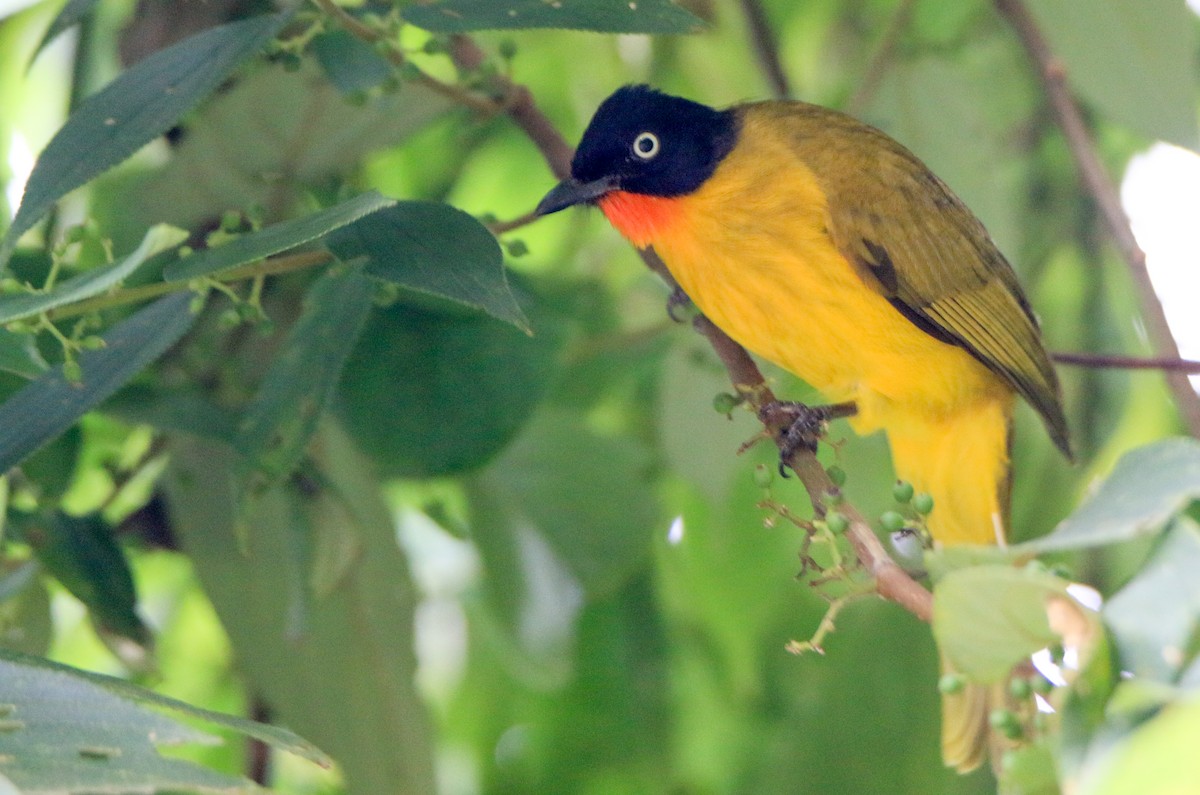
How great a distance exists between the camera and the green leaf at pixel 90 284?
1366mm

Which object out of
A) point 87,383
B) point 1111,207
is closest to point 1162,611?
point 87,383

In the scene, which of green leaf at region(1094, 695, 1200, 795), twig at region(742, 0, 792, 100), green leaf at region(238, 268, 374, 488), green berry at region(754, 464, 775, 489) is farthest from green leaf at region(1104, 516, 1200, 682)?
twig at region(742, 0, 792, 100)

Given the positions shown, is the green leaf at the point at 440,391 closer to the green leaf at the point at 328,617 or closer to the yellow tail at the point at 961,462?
the green leaf at the point at 328,617

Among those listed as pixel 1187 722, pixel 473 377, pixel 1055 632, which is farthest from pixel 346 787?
pixel 1187 722

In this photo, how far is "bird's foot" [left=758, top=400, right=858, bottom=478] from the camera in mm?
2387

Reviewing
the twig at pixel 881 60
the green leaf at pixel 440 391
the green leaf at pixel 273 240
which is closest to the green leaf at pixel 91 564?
the green leaf at pixel 440 391

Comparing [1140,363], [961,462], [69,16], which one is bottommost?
[961,462]

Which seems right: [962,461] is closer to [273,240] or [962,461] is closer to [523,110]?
[523,110]

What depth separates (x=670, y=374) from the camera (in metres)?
2.94

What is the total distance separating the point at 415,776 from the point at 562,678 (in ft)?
1.70

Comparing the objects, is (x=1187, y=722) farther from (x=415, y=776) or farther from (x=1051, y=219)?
(x=1051, y=219)

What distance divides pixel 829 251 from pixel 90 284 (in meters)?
1.67

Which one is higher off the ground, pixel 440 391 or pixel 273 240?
pixel 273 240

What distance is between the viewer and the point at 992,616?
1.27 metres
